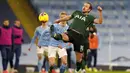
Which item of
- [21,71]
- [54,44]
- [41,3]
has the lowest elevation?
[21,71]

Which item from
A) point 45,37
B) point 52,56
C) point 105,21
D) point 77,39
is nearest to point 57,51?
point 52,56

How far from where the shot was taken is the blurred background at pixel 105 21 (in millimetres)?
27359

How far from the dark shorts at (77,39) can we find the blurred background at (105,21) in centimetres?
1251

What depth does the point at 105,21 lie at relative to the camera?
28531 mm

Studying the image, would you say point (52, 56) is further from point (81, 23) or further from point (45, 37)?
point (81, 23)

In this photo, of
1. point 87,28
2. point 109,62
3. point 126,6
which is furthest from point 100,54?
point 87,28

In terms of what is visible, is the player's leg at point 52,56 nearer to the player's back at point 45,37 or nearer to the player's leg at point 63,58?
the player's leg at point 63,58

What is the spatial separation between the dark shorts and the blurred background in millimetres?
12508

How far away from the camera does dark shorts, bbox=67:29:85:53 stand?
14492 millimetres

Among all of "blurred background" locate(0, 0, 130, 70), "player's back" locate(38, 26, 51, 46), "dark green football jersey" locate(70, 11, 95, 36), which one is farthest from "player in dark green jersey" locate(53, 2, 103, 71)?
"blurred background" locate(0, 0, 130, 70)

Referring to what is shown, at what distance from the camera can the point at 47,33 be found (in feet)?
60.0

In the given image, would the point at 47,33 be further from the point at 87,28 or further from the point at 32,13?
the point at 32,13

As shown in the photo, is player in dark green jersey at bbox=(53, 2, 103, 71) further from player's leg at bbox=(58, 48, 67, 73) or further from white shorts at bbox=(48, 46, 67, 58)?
white shorts at bbox=(48, 46, 67, 58)

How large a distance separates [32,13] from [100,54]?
431cm
